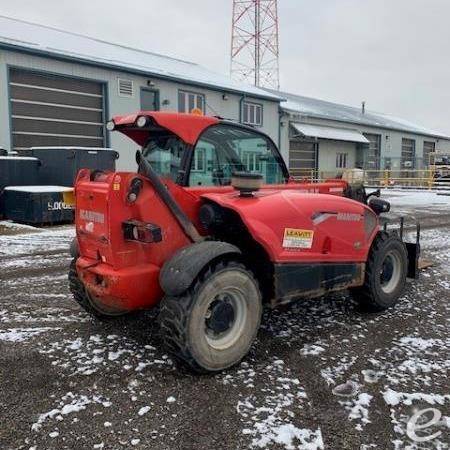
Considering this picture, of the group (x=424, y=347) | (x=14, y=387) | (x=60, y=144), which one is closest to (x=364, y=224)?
(x=424, y=347)

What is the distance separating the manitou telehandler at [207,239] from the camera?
10.8 ft

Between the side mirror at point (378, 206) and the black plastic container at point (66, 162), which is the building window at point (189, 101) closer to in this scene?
the black plastic container at point (66, 162)

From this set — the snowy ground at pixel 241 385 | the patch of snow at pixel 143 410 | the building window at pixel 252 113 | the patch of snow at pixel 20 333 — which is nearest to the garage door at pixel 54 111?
the building window at pixel 252 113

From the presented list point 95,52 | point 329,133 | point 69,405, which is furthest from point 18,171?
point 329,133

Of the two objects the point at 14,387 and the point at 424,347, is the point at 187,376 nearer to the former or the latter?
the point at 14,387

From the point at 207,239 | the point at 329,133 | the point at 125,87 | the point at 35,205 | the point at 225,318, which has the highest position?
the point at 125,87

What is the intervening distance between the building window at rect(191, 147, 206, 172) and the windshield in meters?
0.12

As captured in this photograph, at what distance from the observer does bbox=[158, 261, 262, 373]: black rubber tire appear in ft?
10.5

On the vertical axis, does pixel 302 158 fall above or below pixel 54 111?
below

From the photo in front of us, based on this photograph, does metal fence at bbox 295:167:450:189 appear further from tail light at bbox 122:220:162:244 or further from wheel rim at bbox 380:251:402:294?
→ tail light at bbox 122:220:162:244

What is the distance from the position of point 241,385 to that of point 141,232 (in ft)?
4.16

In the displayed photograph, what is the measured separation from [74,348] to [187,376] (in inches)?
42.4

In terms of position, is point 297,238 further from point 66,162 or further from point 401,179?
point 401,179

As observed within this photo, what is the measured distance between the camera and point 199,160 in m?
3.99
